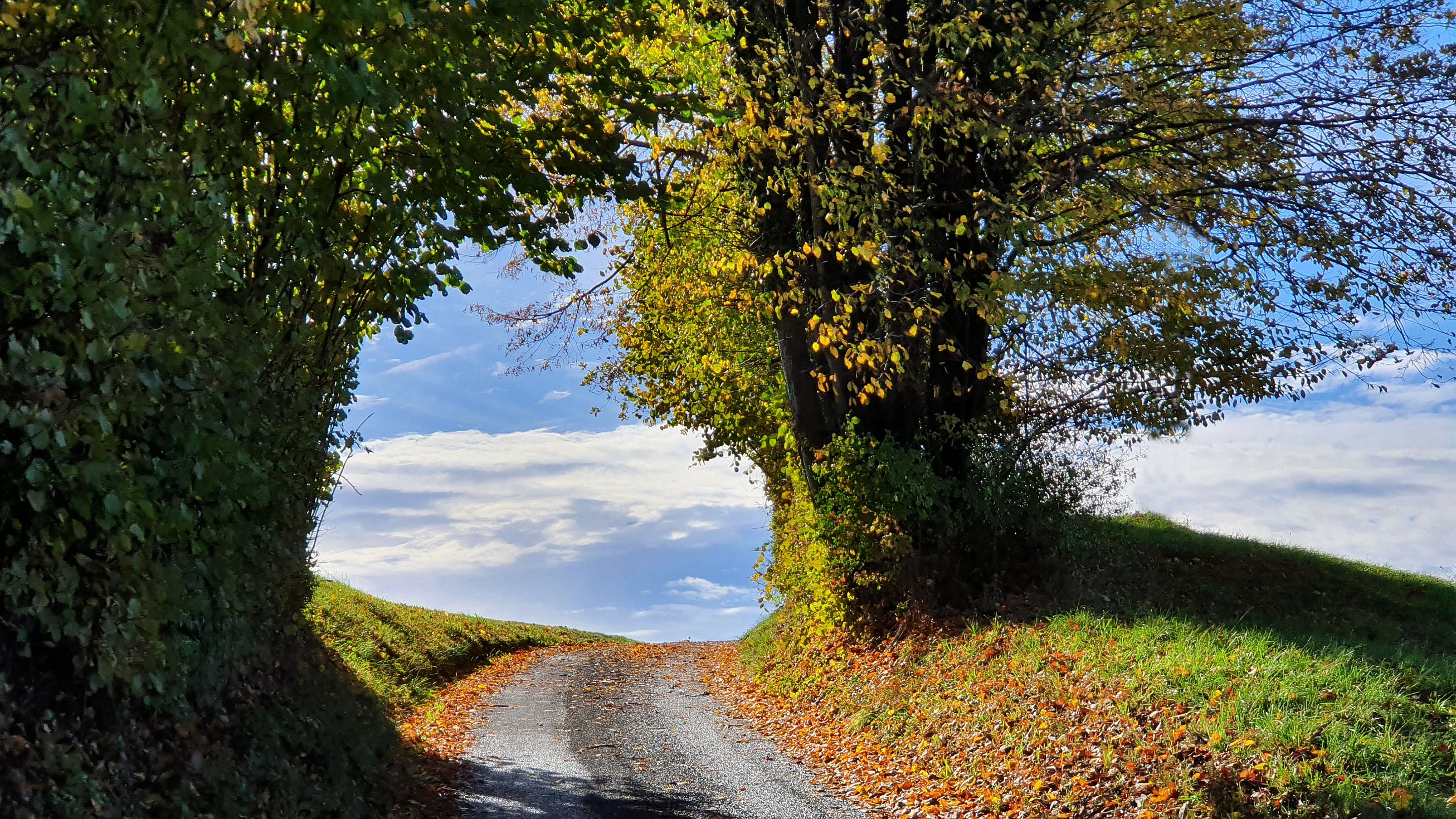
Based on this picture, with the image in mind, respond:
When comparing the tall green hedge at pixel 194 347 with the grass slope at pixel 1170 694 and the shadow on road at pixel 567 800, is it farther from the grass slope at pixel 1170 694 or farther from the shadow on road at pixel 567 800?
the grass slope at pixel 1170 694

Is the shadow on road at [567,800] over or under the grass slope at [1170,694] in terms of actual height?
under

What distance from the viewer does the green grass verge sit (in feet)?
51.1

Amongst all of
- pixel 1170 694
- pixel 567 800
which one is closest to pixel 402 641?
pixel 567 800

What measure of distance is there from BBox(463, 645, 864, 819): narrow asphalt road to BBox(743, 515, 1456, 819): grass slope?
1.58 meters

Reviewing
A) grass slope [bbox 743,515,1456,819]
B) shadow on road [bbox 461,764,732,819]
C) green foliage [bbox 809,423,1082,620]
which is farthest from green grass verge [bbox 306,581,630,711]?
green foliage [bbox 809,423,1082,620]

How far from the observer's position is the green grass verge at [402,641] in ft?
51.1

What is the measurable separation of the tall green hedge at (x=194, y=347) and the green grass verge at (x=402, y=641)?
3893 mm

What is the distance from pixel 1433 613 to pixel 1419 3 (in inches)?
354

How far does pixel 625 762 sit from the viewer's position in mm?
11742

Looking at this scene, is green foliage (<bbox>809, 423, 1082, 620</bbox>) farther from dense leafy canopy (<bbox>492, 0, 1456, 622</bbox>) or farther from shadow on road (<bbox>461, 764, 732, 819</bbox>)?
shadow on road (<bbox>461, 764, 732, 819</bbox>)

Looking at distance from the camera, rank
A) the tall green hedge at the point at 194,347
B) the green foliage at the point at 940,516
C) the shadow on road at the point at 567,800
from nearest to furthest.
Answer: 1. the tall green hedge at the point at 194,347
2. the shadow on road at the point at 567,800
3. the green foliage at the point at 940,516

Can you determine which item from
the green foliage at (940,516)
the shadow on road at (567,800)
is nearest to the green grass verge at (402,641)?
the shadow on road at (567,800)

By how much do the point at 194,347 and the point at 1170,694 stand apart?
8.64 metres

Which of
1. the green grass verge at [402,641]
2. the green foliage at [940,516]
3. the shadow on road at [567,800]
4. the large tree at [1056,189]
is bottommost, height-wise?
the shadow on road at [567,800]
